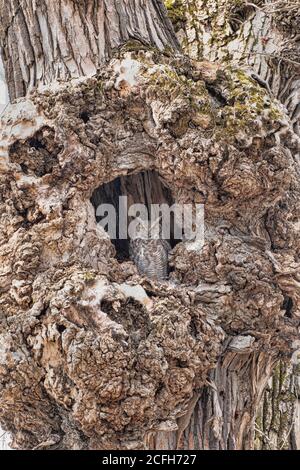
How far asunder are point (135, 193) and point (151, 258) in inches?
14.7

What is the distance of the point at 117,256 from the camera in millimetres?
3256

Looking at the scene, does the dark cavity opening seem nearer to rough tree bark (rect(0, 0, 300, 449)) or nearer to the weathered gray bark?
rough tree bark (rect(0, 0, 300, 449))

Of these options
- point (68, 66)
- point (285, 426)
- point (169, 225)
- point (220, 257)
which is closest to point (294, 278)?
point (220, 257)

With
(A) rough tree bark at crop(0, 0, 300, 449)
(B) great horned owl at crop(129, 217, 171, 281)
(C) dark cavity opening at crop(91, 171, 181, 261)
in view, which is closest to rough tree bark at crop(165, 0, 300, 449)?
(A) rough tree bark at crop(0, 0, 300, 449)

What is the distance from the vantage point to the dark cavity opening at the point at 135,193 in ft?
10.6

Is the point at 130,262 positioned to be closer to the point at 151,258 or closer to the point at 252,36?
the point at 151,258

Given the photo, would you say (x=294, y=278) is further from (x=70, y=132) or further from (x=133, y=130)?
(x=70, y=132)

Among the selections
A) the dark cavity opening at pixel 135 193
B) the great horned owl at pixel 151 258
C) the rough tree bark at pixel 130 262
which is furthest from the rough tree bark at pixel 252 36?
the great horned owl at pixel 151 258

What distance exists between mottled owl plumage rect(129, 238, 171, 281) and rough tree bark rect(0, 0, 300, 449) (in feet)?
0.28

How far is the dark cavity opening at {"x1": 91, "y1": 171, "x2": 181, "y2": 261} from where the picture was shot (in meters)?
3.24

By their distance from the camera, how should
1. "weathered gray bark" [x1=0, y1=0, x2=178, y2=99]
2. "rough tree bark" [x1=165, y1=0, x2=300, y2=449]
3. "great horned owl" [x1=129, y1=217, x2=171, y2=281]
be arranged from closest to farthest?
"great horned owl" [x1=129, y1=217, x2=171, y2=281] → "weathered gray bark" [x1=0, y1=0, x2=178, y2=99] → "rough tree bark" [x1=165, y1=0, x2=300, y2=449]

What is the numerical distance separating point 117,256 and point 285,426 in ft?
8.97
